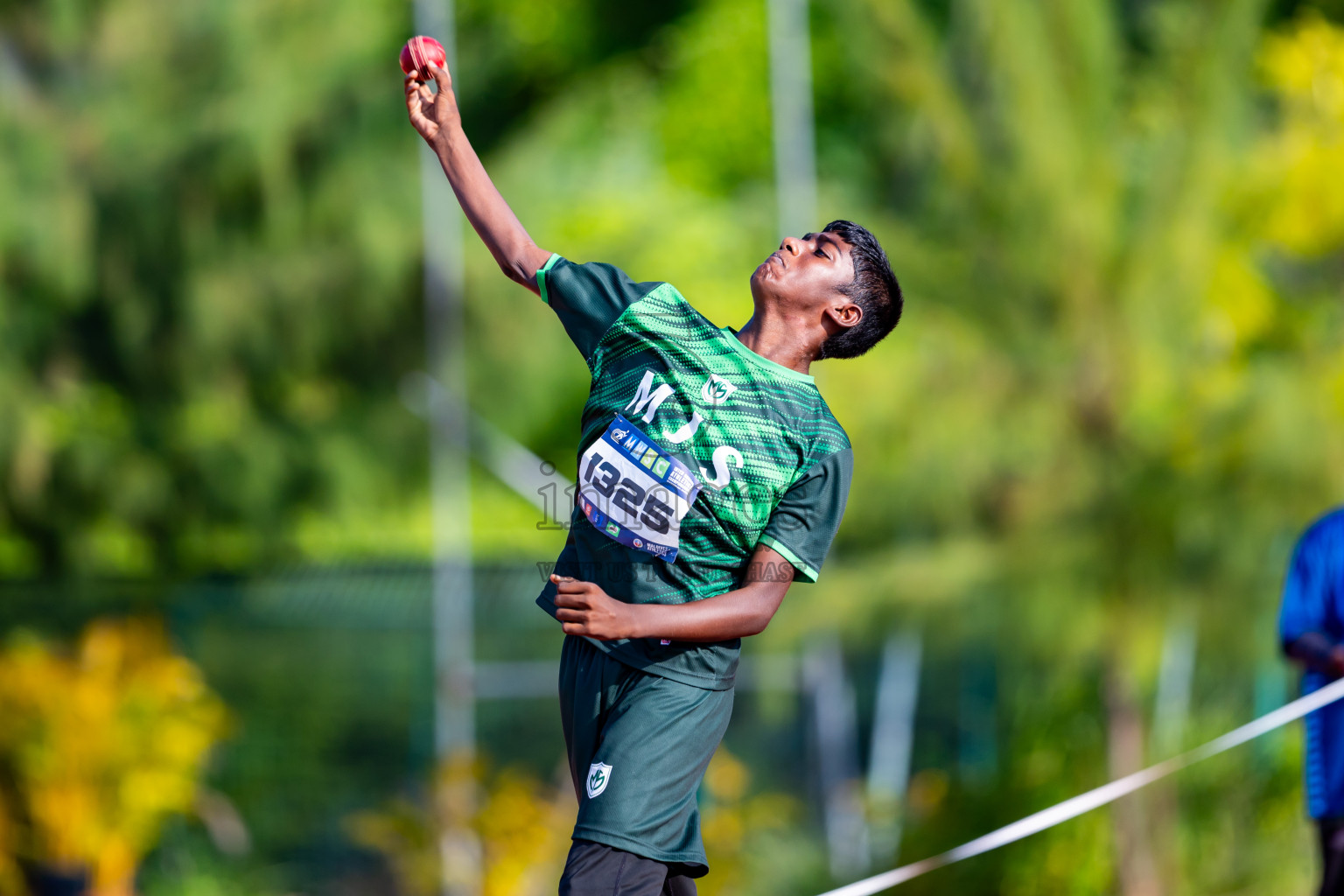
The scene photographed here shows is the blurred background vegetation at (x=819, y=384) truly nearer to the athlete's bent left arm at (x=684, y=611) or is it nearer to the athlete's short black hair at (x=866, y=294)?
the athlete's short black hair at (x=866, y=294)

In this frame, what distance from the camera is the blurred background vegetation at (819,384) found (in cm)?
503

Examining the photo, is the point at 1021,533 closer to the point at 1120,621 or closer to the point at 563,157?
the point at 1120,621

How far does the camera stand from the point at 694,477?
6.81 ft

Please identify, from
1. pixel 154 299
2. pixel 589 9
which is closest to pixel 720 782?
pixel 154 299

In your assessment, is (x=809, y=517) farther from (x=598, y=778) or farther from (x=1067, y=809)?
(x=1067, y=809)

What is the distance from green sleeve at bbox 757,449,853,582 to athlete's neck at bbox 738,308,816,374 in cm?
18

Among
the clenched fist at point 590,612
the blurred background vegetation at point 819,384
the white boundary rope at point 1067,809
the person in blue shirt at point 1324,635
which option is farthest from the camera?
the blurred background vegetation at point 819,384

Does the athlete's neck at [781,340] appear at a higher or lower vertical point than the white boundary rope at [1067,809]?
higher

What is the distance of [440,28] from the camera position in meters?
6.38

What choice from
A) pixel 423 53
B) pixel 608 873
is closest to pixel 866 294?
pixel 423 53

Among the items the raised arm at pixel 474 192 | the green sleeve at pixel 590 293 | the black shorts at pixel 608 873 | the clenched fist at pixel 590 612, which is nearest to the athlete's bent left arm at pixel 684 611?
the clenched fist at pixel 590 612

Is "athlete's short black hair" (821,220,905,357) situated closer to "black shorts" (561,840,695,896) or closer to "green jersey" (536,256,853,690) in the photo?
"green jersey" (536,256,853,690)

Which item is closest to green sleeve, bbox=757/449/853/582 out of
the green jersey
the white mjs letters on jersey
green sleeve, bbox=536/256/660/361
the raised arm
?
the green jersey

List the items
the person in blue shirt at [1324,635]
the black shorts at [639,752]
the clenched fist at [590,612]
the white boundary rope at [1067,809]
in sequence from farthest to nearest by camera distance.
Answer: the person in blue shirt at [1324,635] → the white boundary rope at [1067,809] → the black shorts at [639,752] → the clenched fist at [590,612]
